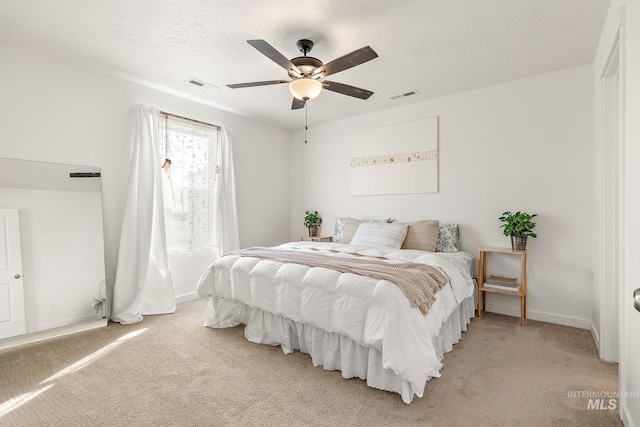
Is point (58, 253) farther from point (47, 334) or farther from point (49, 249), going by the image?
point (47, 334)

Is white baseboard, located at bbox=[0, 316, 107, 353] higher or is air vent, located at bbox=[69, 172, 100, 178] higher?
air vent, located at bbox=[69, 172, 100, 178]

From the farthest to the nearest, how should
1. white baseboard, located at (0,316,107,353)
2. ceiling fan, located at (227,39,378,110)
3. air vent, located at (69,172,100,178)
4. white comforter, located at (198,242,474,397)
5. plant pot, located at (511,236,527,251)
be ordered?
plant pot, located at (511,236,527,251), air vent, located at (69,172,100,178), white baseboard, located at (0,316,107,353), ceiling fan, located at (227,39,378,110), white comforter, located at (198,242,474,397)

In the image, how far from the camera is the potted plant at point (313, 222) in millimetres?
5086

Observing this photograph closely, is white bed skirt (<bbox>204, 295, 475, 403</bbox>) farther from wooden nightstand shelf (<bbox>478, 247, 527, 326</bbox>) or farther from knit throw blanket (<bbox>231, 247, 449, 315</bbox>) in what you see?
knit throw blanket (<bbox>231, 247, 449, 315</bbox>)

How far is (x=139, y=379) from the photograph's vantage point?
220 cm

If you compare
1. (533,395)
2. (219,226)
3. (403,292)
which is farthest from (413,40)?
(219,226)

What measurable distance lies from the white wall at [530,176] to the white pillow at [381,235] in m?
0.52

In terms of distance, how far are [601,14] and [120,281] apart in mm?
4816

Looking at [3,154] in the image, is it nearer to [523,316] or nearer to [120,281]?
[120,281]

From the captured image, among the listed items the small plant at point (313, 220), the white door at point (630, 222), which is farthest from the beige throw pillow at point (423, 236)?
the white door at point (630, 222)

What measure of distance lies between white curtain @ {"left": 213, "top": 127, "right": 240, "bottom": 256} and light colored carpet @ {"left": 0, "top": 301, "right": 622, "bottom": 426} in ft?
5.38

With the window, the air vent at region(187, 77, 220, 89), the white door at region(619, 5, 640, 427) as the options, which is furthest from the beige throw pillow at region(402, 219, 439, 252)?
the air vent at region(187, 77, 220, 89)

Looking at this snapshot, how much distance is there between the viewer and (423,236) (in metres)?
3.75

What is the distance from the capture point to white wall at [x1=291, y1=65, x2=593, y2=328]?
3.17 m
